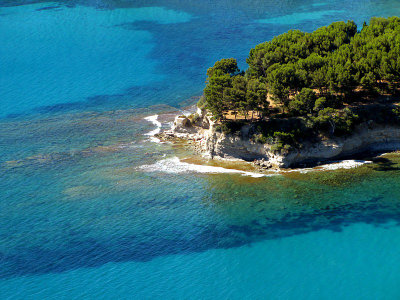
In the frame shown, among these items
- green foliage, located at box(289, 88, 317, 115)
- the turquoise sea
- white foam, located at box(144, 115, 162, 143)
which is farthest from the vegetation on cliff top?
white foam, located at box(144, 115, 162, 143)

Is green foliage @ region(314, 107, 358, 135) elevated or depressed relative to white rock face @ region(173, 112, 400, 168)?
elevated

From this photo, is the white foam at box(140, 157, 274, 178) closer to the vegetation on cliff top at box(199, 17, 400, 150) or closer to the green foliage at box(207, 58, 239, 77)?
the vegetation on cliff top at box(199, 17, 400, 150)

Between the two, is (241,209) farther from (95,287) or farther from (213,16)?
(213,16)

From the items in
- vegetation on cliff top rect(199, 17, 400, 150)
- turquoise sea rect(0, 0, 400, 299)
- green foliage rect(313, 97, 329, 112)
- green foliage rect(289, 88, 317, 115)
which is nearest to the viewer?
turquoise sea rect(0, 0, 400, 299)

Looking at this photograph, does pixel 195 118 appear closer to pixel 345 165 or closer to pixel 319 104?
pixel 319 104

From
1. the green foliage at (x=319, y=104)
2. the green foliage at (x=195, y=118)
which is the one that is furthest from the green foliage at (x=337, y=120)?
the green foliage at (x=195, y=118)

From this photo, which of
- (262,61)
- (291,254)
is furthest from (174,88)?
(291,254)
